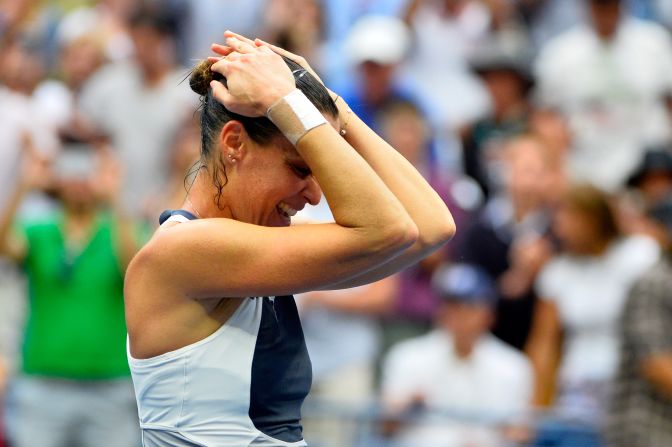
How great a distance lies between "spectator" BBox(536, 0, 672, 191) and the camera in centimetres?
830

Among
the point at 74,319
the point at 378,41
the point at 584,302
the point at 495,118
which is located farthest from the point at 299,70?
the point at 495,118

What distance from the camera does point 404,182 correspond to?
328cm

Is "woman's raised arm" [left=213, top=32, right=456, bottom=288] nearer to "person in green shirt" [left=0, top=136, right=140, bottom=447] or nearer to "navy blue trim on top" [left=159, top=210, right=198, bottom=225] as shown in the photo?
"navy blue trim on top" [left=159, top=210, right=198, bottom=225]

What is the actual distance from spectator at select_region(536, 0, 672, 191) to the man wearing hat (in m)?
1.89

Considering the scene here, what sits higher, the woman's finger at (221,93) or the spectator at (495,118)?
the spectator at (495,118)

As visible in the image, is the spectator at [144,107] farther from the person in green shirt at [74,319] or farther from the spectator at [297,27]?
the person in green shirt at [74,319]

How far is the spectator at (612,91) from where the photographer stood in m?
8.30

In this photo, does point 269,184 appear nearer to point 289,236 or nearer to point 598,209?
point 289,236

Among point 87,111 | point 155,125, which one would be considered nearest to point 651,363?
point 155,125

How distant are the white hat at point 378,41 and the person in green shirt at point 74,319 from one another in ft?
6.77

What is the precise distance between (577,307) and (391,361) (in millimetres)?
1039

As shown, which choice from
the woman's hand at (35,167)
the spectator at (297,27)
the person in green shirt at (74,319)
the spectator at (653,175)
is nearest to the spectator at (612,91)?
the spectator at (653,175)

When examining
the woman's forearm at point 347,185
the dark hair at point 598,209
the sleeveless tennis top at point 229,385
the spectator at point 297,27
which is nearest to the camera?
the woman's forearm at point 347,185

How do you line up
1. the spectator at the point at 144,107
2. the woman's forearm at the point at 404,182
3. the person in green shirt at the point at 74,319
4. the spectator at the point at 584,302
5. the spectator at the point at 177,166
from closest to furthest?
the woman's forearm at the point at 404,182, the spectator at the point at 584,302, the person in green shirt at the point at 74,319, the spectator at the point at 177,166, the spectator at the point at 144,107
